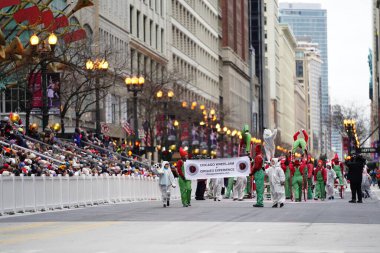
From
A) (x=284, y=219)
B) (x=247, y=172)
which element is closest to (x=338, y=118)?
(x=247, y=172)

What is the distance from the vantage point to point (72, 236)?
67.3 feet

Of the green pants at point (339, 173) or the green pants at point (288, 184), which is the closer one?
the green pants at point (288, 184)

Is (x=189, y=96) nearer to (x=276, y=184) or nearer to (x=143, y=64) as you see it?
(x=143, y=64)

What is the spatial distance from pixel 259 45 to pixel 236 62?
43.8 m

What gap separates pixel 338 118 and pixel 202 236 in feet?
444

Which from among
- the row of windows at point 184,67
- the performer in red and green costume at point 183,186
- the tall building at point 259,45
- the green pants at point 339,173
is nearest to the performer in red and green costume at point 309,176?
the green pants at point 339,173

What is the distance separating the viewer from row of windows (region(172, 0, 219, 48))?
108 metres

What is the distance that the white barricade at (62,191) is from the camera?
31.6 meters

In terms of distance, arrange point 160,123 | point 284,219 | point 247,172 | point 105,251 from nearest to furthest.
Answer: point 105,251 → point 284,219 → point 247,172 → point 160,123

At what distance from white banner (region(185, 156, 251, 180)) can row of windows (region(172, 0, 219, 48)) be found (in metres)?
66.0

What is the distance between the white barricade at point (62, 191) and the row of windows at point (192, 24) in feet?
198

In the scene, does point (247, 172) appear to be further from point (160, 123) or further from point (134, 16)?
point (134, 16)

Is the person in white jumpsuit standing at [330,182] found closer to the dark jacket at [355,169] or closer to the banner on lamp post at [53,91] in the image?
the dark jacket at [355,169]

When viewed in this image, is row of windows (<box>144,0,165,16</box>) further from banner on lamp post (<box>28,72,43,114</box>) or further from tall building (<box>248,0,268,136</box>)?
tall building (<box>248,0,268,136</box>)
